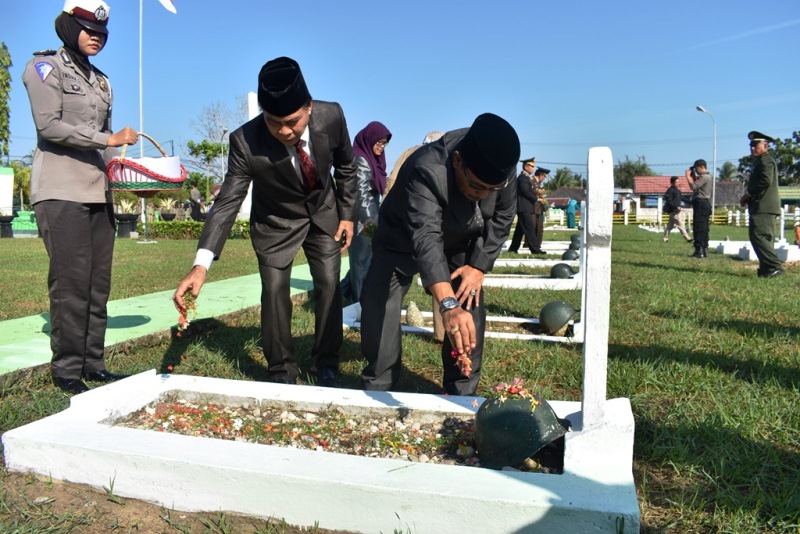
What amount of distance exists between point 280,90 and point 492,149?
3.94 feet

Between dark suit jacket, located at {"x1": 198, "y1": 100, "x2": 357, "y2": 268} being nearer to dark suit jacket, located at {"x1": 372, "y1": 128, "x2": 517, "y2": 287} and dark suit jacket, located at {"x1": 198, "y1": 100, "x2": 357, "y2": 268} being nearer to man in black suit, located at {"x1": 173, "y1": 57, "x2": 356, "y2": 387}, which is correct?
man in black suit, located at {"x1": 173, "y1": 57, "x2": 356, "y2": 387}

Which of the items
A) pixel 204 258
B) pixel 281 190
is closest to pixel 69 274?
pixel 204 258

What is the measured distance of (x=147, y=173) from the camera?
4852 millimetres

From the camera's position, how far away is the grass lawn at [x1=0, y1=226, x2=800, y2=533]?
233 centimetres

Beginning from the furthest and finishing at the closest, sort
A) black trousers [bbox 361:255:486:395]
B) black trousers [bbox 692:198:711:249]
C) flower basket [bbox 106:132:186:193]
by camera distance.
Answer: black trousers [bbox 692:198:711:249] < flower basket [bbox 106:132:186:193] < black trousers [bbox 361:255:486:395]

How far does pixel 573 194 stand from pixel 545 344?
269 feet

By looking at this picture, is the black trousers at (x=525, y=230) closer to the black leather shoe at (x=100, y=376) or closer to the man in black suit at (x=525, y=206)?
the man in black suit at (x=525, y=206)

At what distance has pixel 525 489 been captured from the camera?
2066 millimetres

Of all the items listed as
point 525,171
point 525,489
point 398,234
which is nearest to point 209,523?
point 525,489

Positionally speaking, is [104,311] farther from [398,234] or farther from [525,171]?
[525,171]

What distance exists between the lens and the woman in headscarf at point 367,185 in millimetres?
5949

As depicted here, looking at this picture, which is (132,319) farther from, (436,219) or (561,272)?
(561,272)

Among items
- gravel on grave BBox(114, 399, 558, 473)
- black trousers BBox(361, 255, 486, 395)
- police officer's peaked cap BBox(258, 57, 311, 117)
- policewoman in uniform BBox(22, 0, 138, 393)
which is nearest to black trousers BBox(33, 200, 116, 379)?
policewoman in uniform BBox(22, 0, 138, 393)

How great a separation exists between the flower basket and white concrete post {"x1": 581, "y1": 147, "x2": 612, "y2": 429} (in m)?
3.15
